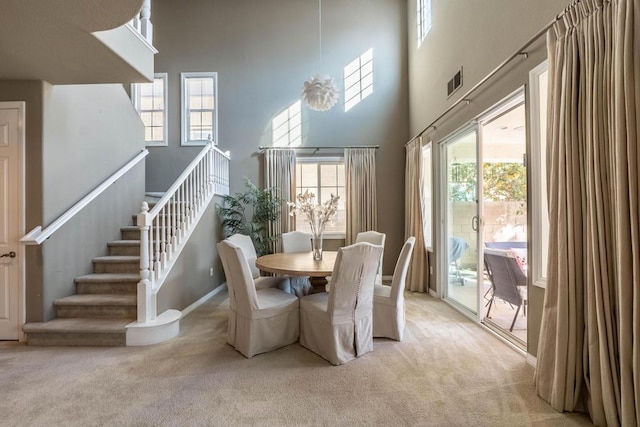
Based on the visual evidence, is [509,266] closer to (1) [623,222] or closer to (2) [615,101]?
(1) [623,222]

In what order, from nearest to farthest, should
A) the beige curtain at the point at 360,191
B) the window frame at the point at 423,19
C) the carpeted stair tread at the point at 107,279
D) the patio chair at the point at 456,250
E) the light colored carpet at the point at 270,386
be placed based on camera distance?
the light colored carpet at the point at 270,386
the carpeted stair tread at the point at 107,279
the patio chair at the point at 456,250
the window frame at the point at 423,19
the beige curtain at the point at 360,191

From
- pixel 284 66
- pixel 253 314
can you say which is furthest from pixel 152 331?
pixel 284 66

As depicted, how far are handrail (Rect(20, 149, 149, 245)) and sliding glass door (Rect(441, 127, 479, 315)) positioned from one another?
14.5ft

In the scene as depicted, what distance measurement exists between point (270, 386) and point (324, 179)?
13.8 feet

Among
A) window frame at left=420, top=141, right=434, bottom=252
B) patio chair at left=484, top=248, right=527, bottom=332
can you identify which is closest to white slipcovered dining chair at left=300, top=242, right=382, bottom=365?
patio chair at left=484, top=248, right=527, bottom=332

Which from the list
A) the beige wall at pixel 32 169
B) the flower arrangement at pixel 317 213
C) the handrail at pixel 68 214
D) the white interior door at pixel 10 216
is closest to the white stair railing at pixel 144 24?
the beige wall at pixel 32 169

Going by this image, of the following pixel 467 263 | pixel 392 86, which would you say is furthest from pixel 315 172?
pixel 467 263

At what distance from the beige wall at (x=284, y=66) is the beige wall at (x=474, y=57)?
583mm

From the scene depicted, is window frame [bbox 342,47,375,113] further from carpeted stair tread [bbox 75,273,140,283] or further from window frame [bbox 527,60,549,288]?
carpeted stair tread [bbox 75,273,140,283]

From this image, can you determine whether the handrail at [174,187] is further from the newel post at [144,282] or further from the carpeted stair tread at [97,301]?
the carpeted stair tread at [97,301]

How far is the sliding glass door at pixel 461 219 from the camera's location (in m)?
3.65

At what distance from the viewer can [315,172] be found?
5.96m

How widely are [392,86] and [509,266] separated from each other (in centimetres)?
414

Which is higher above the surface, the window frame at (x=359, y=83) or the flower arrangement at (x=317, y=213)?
the window frame at (x=359, y=83)
